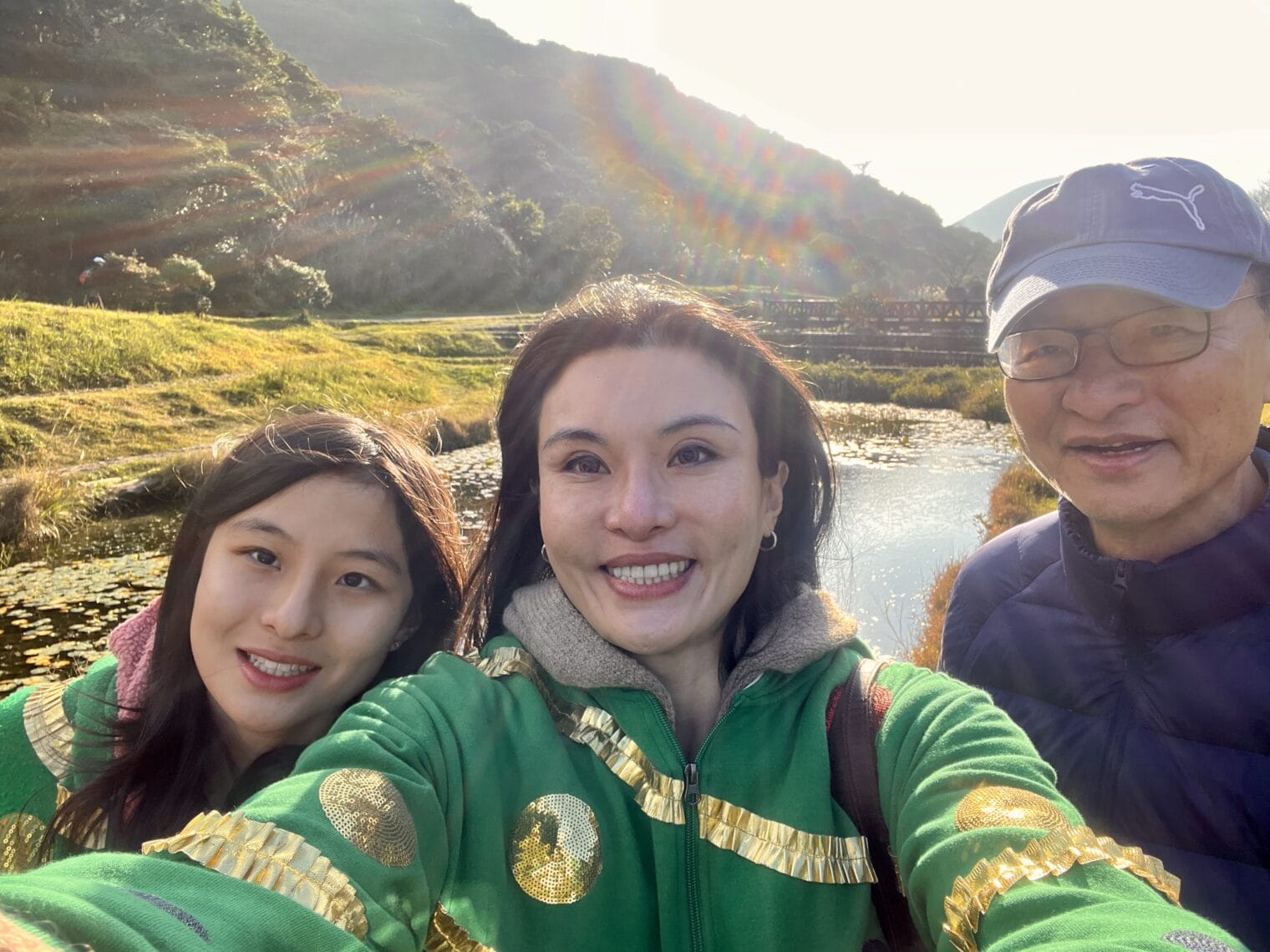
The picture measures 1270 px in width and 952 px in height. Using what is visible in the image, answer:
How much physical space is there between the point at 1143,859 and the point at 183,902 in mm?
1262

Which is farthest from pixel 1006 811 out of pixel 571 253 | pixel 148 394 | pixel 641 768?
pixel 571 253

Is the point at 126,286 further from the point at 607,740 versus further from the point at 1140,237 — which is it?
the point at 1140,237

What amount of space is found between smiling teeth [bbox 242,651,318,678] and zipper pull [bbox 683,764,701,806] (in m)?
1.02

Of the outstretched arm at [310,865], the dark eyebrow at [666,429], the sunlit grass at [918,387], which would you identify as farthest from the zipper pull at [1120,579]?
the sunlit grass at [918,387]

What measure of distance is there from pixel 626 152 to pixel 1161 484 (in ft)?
390

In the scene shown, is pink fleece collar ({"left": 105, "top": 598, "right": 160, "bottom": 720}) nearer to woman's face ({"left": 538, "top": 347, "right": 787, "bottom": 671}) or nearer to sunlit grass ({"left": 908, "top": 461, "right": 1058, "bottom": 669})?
woman's face ({"left": 538, "top": 347, "right": 787, "bottom": 671})

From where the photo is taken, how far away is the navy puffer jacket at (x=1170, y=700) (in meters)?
1.55

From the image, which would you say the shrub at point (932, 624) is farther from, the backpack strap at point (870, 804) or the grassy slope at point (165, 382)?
the grassy slope at point (165, 382)

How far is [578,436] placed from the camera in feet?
5.33

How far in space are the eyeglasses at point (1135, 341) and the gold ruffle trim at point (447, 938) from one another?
156 centimetres

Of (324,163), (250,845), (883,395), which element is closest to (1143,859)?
(250,845)

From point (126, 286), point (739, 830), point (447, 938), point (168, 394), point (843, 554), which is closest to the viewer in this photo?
point (447, 938)

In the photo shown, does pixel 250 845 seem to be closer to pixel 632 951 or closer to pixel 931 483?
pixel 632 951

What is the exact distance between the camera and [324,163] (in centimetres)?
4072
